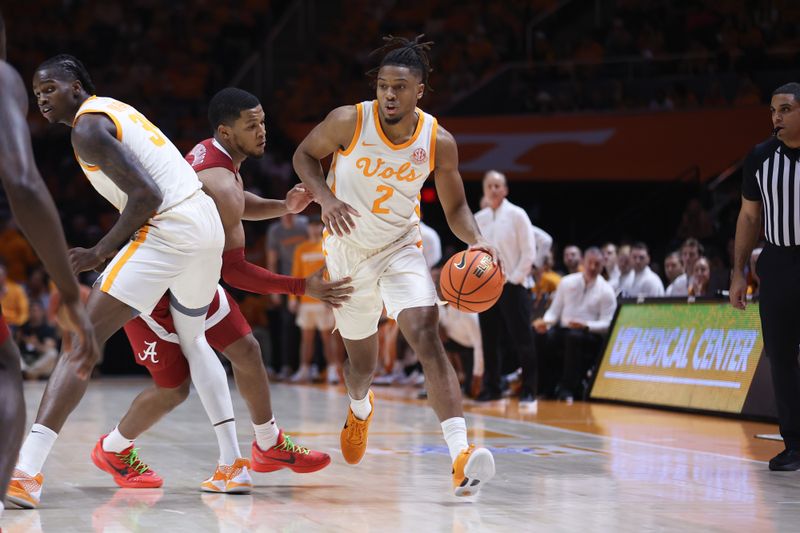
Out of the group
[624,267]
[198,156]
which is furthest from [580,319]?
[198,156]

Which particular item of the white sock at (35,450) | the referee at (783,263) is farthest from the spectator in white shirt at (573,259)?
the white sock at (35,450)

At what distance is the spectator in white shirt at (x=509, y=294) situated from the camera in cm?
973

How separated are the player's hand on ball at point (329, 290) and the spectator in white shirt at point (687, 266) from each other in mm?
5484

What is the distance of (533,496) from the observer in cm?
484

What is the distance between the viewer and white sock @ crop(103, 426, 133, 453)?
5047 mm

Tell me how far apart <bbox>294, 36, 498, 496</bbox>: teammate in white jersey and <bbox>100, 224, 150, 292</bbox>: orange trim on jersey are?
810 millimetres

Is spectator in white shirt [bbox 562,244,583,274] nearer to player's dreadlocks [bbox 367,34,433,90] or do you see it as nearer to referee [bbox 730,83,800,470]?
referee [bbox 730,83,800,470]

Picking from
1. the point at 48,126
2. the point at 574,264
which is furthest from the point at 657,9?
the point at 48,126

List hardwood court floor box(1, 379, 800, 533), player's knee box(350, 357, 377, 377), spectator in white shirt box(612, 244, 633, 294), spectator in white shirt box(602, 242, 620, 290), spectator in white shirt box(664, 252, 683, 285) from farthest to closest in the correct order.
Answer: spectator in white shirt box(602, 242, 620, 290)
spectator in white shirt box(612, 244, 633, 294)
spectator in white shirt box(664, 252, 683, 285)
player's knee box(350, 357, 377, 377)
hardwood court floor box(1, 379, 800, 533)

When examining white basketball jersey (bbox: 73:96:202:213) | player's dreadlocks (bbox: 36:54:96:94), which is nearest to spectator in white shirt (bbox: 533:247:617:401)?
white basketball jersey (bbox: 73:96:202:213)

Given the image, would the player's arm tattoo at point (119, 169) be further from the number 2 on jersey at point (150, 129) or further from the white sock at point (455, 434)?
the white sock at point (455, 434)

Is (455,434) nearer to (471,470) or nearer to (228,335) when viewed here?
(471,470)

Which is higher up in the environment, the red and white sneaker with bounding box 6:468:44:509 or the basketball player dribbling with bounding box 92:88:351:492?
the basketball player dribbling with bounding box 92:88:351:492

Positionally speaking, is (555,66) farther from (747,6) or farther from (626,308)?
(626,308)
